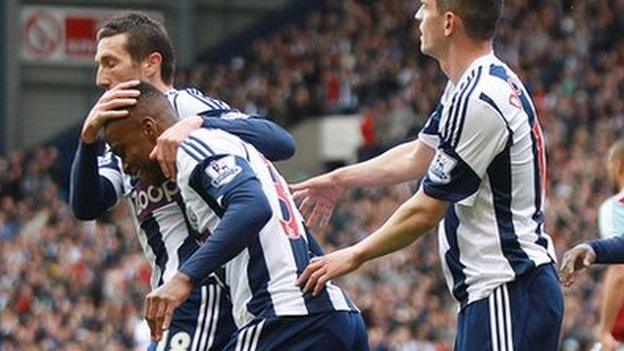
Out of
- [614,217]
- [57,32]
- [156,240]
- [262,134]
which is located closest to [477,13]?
[262,134]

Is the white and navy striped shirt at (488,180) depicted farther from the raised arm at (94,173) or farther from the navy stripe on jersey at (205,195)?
the raised arm at (94,173)

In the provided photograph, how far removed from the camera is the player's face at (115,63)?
7574 millimetres

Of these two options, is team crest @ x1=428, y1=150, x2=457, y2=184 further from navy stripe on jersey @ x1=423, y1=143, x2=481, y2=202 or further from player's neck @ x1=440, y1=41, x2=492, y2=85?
player's neck @ x1=440, y1=41, x2=492, y2=85

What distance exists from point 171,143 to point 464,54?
1079mm

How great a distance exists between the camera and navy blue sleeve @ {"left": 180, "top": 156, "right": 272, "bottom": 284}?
6.60 metres

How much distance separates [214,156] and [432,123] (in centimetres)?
101

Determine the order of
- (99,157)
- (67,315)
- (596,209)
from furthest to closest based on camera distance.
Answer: (67,315) < (596,209) < (99,157)

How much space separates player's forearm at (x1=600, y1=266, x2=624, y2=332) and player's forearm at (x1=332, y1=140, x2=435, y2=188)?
6.03 feet

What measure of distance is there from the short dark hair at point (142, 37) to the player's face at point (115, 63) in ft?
0.07

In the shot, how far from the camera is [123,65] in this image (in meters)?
7.59

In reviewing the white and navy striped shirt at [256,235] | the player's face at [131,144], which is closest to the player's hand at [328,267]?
A: the white and navy striped shirt at [256,235]

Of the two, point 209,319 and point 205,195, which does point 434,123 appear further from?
point 209,319

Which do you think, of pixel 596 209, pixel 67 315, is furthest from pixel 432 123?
pixel 67 315

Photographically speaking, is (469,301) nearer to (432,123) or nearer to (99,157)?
(432,123)
